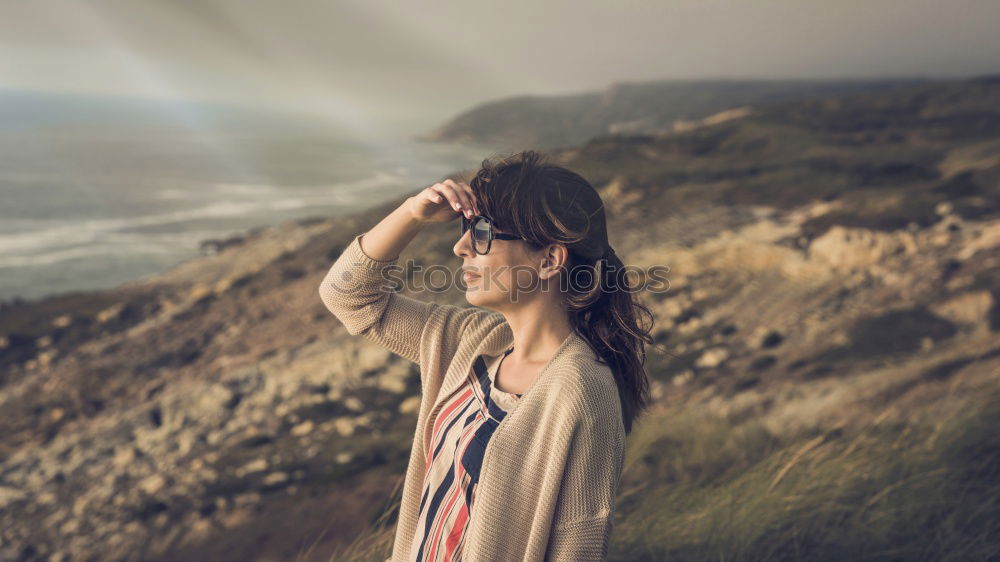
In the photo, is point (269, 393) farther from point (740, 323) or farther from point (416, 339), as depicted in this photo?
point (416, 339)

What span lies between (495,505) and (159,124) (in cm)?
19893

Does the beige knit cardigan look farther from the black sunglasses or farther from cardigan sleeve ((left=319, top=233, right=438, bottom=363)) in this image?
cardigan sleeve ((left=319, top=233, right=438, bottom=363))

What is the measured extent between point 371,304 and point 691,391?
19.2 feet

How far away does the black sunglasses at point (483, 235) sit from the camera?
5.84ft

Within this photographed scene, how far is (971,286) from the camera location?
7.52 m

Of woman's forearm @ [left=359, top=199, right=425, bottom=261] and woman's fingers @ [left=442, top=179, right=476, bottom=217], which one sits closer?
woman's fingers @ [left=442, top=179, right=476, bottom=217]

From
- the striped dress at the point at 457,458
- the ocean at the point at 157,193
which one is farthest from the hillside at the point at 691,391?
the ocean at the point at 157,193

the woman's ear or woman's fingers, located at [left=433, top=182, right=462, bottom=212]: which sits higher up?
woman's fingers, located at [left=433, top=182, right=462, bottom=212]

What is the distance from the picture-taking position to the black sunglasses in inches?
70.1

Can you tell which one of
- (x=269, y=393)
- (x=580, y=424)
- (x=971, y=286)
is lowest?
(x=269, y=393)

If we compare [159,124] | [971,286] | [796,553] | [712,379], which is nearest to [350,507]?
[712,379]

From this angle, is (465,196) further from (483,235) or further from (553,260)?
(553,260)

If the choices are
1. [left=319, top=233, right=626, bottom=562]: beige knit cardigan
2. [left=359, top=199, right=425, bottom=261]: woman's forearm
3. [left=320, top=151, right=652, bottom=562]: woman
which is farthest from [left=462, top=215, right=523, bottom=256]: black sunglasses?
[left=319, top=233, right=626, bottom=562]: beige knit cardigan

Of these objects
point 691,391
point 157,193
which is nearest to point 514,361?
point 691,391
